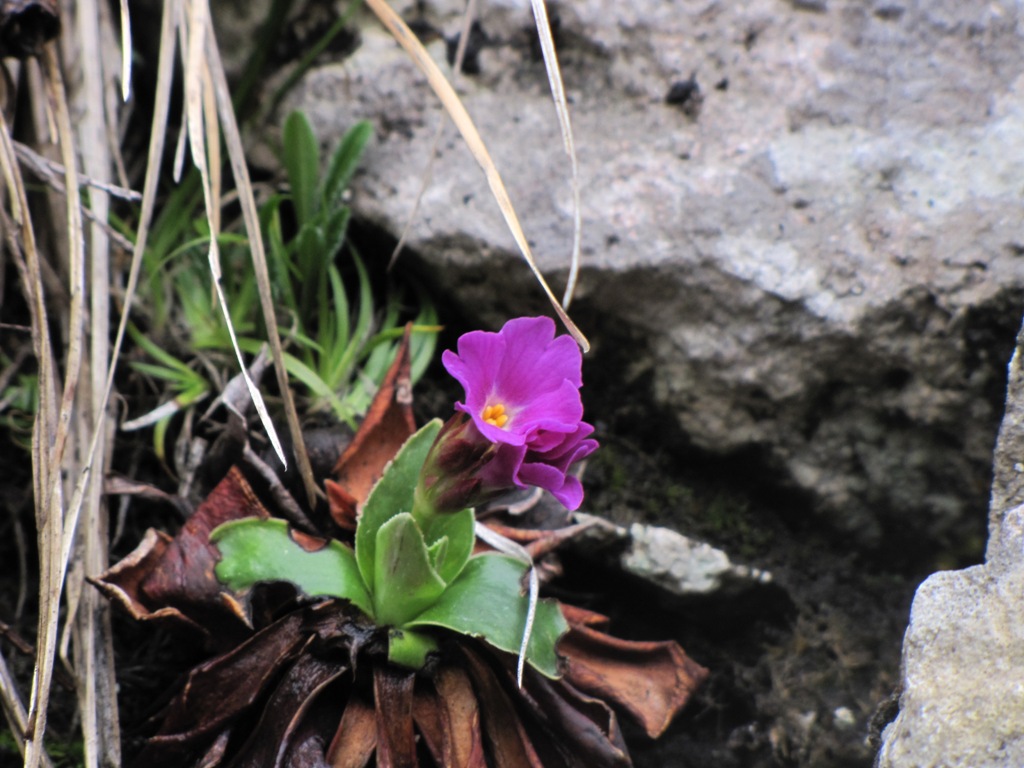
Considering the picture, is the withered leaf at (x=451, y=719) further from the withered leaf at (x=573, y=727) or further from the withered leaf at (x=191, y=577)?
the withered leaf at (x=191, y=577)

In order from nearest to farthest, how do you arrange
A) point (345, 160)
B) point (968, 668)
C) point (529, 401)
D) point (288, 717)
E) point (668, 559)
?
point (968, 668) < point (529, 401) < point (288, 717) < point (668, 559) < point (345, 160)

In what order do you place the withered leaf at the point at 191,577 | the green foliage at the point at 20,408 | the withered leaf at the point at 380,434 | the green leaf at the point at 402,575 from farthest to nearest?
the green foliage at the point at 20,408 → the withered leaf at the point at 380,434 → the withered leaf at the point at 191,577 → the green leaf at the point at 402,575

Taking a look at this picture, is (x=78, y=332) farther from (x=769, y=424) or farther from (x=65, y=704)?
(x=769, y=424)

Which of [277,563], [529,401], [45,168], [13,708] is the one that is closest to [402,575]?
[277,563]

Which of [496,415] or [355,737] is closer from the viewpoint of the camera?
[496,415]

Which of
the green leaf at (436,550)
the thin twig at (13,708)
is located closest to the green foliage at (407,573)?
the green leaf at (436,550)

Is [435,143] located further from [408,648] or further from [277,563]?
[408,648]

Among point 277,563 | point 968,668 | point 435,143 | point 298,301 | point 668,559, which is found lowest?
point 668,559
